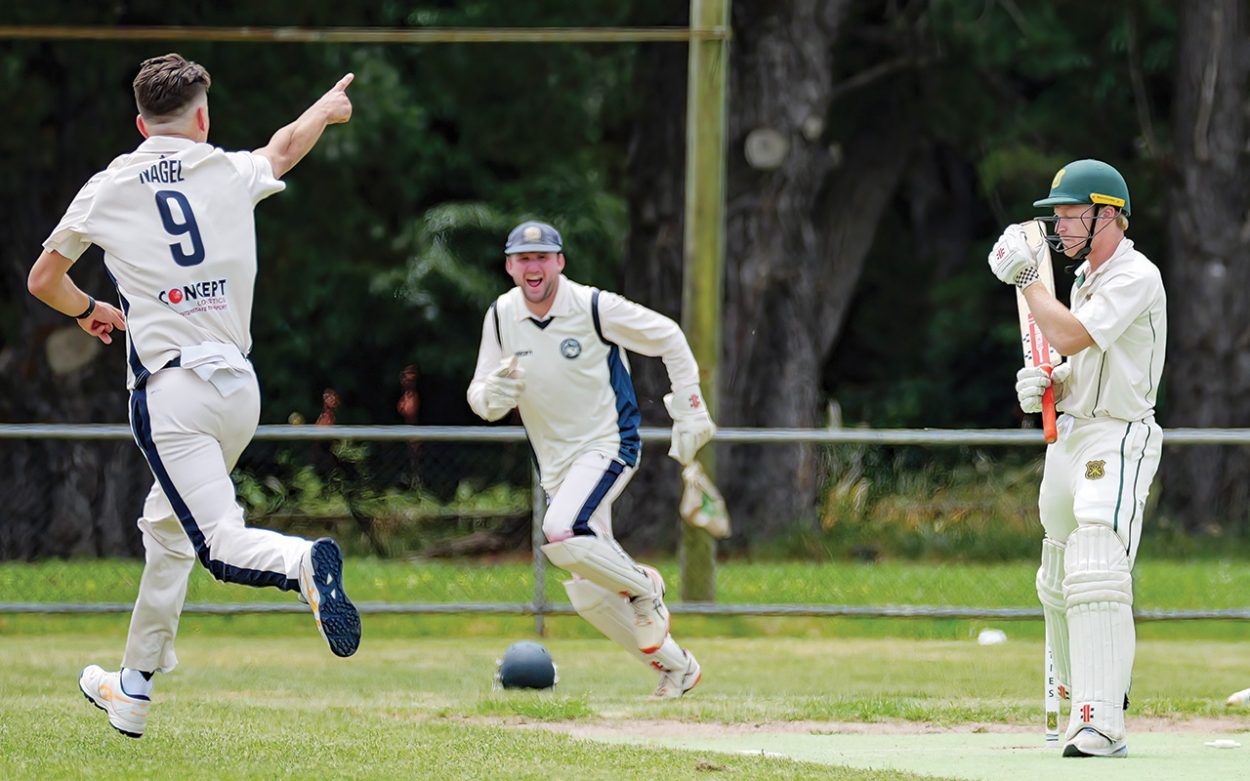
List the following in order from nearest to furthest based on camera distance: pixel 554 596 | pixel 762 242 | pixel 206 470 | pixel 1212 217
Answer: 1. pixel 206 470
2. pixel 554 596
3. pixel 762 242
4. pixel 1212 217

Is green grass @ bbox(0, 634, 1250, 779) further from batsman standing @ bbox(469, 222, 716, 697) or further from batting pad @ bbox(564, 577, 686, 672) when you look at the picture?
A: batsman standing @ bbox(469, 222, 716, 697)

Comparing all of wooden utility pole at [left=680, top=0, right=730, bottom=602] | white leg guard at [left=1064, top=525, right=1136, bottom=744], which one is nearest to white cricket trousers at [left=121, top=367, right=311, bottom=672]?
white leg guard at [left=1064, top=525, right=1136, bottom=744]

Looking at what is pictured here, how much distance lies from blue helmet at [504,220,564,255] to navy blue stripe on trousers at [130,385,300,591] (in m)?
3.42

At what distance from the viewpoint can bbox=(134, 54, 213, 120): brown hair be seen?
23.7 ft

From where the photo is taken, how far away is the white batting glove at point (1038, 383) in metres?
7.85

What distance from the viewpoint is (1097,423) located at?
7816 mm

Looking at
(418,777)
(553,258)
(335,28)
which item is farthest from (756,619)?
(335,28)

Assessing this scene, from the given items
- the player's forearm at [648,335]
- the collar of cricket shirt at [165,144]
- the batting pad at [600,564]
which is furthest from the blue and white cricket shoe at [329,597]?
the player's forearm at [648,335]

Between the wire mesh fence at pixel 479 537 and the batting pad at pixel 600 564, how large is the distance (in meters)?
2.90

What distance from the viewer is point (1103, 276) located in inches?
310

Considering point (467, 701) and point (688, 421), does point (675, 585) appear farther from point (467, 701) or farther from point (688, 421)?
point (467, 701)

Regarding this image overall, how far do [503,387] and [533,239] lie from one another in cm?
72

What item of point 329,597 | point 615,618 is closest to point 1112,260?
point 329,597

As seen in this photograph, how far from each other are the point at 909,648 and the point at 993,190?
1439 centimetres
